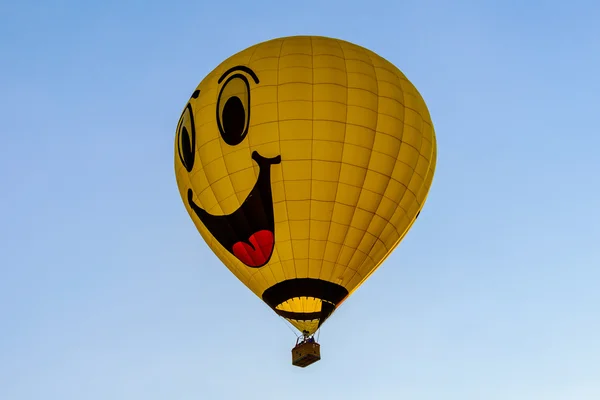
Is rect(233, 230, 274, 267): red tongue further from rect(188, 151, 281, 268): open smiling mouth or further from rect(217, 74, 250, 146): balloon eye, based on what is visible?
rect(217, 74, 250, 146): balloon eye

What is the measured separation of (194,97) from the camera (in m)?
28.2

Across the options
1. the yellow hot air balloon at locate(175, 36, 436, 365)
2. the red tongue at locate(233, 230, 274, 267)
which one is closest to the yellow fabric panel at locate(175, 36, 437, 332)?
the yellow hot air balloon at locate(175, 36, 436, 365)

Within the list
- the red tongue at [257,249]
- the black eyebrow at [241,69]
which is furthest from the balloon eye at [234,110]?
the red tongue at [257,249]

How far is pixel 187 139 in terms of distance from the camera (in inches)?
1100

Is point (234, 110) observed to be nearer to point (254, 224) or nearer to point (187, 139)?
point (187, 139)

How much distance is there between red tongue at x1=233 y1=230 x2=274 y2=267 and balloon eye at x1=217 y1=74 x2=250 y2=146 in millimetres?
2105

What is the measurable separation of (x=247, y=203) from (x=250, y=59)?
345 centimetres

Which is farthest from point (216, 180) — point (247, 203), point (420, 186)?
point (420, 186)

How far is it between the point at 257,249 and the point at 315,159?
2.35 metres

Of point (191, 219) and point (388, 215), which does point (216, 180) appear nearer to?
point (191, 219)

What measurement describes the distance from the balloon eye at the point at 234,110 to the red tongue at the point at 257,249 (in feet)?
6.91

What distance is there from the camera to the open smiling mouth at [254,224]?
26.5 meters

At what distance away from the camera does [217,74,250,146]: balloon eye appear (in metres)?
26.8

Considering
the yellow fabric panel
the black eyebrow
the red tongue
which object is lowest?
the red tongue
